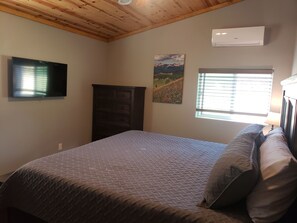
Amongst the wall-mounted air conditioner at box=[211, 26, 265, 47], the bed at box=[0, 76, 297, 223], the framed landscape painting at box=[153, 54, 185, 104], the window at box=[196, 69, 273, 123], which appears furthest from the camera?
the framed landscape painting at box=[153, 54, 185, 104]

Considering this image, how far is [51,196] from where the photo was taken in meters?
1.61

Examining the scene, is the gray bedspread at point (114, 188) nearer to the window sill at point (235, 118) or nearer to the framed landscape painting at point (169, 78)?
the window sill at point (235, 118)

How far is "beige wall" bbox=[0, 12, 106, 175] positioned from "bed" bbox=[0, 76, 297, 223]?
60.0 inches

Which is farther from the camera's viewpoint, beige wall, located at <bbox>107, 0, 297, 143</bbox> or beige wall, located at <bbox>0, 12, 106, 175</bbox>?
beige wall, located at <bbox>107, 0, 297, 143</bbox>

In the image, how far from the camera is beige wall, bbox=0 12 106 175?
3.06m

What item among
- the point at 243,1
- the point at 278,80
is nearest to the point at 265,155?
the point at 278,80

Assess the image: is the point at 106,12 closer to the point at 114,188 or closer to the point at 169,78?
the point at 169,78

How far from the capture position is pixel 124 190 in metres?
1.49

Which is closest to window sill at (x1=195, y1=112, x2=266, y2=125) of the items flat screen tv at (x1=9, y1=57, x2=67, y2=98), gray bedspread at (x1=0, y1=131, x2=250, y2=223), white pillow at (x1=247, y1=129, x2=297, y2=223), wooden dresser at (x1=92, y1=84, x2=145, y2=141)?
wooden dresser at (x1=92, y1=84, x2=145, y2=141)

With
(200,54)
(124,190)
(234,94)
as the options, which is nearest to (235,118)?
(234,94)

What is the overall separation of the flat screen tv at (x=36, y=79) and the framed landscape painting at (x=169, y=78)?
1.60 meters

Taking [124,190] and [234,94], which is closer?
[124,190]

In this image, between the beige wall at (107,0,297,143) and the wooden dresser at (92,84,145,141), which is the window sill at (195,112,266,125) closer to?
the beige wall at (107,0,297,143)

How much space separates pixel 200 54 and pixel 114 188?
2982 millimetres
